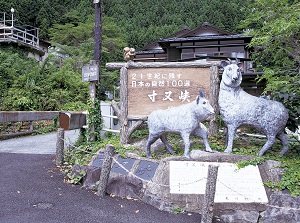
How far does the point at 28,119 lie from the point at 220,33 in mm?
18153

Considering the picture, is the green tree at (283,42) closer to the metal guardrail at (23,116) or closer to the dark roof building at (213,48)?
the metal guardrail at (23,116)

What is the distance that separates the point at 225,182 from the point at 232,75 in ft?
6.78

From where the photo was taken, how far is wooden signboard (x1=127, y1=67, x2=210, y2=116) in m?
6.54

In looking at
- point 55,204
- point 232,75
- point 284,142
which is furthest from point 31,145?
point 284,142

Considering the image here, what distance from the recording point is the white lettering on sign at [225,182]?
4.55m

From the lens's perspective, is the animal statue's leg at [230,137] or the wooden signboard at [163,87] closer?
the animal statue's leg at [230,137]

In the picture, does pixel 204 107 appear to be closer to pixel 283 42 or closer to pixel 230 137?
pixel 230 137

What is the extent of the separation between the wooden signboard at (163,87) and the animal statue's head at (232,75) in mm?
832

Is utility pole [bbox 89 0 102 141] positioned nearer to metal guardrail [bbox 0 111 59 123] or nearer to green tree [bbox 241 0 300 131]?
green tree [bbox 241 0 300 131]

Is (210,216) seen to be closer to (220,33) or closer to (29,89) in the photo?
(29,89)

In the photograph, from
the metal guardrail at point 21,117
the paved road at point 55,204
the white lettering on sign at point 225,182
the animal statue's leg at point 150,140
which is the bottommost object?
the paved road at point 55,204

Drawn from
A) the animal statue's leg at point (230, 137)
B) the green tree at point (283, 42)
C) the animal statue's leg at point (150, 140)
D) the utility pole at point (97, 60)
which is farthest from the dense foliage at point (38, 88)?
the green tree at point (283, 42)

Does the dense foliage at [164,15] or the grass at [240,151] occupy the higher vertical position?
the dense foliage at [164,15]

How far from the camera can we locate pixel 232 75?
18.0 ft
